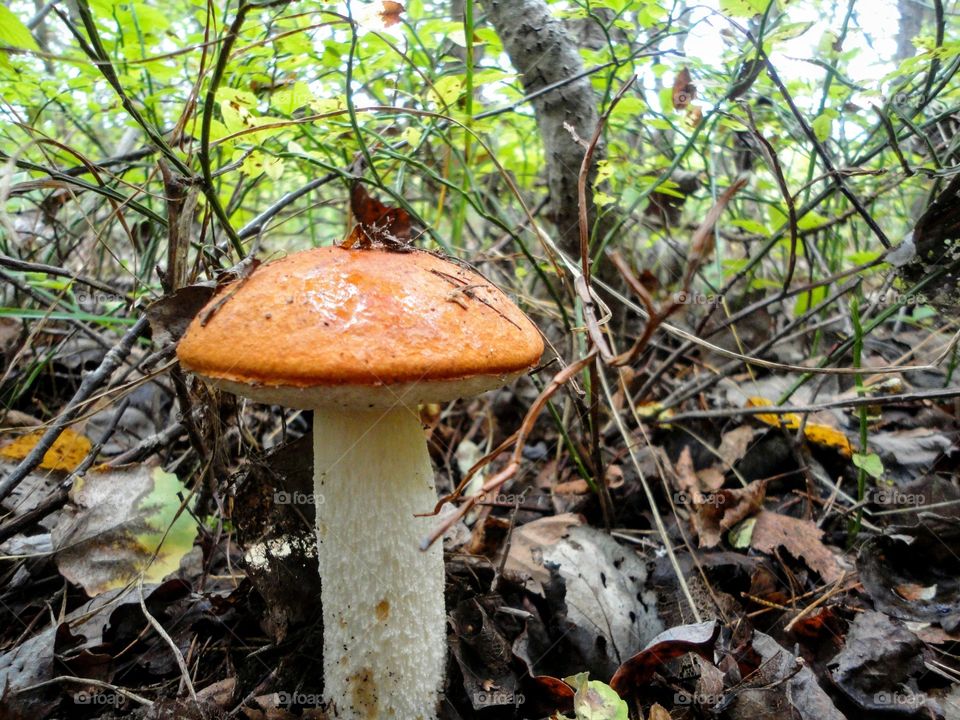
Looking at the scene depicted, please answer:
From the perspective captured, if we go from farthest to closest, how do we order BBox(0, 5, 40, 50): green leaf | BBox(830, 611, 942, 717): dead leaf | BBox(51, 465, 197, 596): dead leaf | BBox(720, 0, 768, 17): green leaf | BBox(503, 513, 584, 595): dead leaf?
BBox(503, 513, 584, 595): dead leaf, BBox(51, 465, 197, 596): dead leaf, BBox(720, 0, 768, 17): green leaf, BBox(830, 611, 942, 717): dead leaf, BBox(0, 5, 40, 50): green leaf

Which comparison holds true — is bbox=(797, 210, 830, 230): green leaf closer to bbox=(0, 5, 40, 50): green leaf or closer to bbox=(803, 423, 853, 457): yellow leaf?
bbox=(803, 423, 853, 457): yellow leaf

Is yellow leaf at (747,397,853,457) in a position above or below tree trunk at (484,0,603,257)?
below

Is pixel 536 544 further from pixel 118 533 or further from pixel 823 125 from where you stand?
pixel 823 125

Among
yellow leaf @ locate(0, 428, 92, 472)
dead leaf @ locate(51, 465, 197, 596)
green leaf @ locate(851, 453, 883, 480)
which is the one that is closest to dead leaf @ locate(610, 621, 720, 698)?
green leaf @ locate(851, 453, 883, 480)

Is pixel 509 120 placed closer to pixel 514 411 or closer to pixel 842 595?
pixel 514 411

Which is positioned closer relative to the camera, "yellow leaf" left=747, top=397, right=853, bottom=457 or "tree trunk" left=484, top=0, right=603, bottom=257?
"tree trunk" left=484, top=0, right=603, bottom=257

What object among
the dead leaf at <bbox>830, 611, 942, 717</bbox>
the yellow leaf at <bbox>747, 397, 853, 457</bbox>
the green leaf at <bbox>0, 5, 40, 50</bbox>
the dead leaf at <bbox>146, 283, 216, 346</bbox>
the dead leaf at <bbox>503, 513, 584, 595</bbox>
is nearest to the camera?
the green leaf at <bbox>0, 5, 40, 50</bbox>
